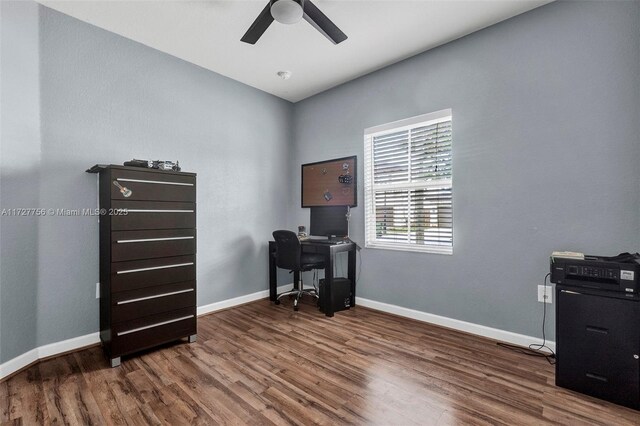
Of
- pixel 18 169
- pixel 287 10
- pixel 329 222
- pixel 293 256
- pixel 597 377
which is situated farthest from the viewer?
pixel 329 222

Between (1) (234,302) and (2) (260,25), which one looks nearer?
(2) (260,25)

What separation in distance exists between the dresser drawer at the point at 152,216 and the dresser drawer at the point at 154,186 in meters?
0.05

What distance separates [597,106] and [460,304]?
6.21 feet

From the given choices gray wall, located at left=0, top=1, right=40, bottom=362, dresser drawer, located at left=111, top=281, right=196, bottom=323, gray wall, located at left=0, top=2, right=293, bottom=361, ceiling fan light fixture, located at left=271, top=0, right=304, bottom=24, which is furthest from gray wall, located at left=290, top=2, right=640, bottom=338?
gray wall, located at left=0, top=1, right=40, bottom=362

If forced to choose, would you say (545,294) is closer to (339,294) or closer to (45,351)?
(339,294)

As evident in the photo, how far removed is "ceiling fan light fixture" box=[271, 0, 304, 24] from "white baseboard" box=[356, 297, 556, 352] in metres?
2.84

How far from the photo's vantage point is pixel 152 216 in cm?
238

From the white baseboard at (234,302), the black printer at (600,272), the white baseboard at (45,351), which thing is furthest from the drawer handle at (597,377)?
the white baseboard at (45,351)

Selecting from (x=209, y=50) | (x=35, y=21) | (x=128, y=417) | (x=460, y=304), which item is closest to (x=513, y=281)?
(x=460, y=304)

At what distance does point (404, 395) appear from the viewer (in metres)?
1.83

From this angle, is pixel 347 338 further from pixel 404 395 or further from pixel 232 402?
pixel 232 402

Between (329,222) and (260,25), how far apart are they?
7.54 ft

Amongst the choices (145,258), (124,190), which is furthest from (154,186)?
(145,258)

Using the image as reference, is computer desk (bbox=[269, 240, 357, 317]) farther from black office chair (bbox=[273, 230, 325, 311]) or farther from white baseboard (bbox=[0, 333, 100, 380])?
white baseboard (bbox=[0, 333, 100, 380])
